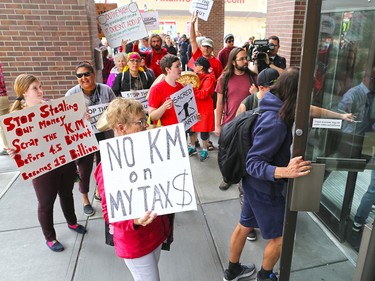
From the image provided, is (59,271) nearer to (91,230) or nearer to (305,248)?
(91,230)

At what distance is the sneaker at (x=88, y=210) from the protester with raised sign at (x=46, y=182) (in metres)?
0.39

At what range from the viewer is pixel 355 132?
2.00 meters

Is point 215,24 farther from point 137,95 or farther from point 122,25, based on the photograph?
point 137,95

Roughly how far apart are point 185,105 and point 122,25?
8.19 ft

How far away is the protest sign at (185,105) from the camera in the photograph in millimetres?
3822

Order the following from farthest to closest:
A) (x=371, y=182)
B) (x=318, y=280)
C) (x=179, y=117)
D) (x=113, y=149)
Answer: (x=179, y=117) → (x=371, y=182) → (x=318, y=280) → (x=113, y=149)

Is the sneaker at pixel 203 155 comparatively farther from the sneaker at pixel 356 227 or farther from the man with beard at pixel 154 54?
the sneaker at pixel 356 227

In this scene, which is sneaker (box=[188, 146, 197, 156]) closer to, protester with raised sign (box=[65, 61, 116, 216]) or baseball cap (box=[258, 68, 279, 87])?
protester with raised sign (box=[65, 61, 116, 216])

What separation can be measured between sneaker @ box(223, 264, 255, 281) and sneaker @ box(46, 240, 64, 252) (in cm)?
167

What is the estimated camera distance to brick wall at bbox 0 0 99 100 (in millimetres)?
4895

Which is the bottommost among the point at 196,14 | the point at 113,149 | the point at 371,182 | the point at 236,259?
the point at 236,259

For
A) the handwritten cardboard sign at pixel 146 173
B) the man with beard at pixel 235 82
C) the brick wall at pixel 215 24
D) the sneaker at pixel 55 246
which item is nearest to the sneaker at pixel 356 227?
the man with beard at pixel 235 82

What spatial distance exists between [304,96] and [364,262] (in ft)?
2.97

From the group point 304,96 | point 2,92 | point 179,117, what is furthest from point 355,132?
point 2,92
